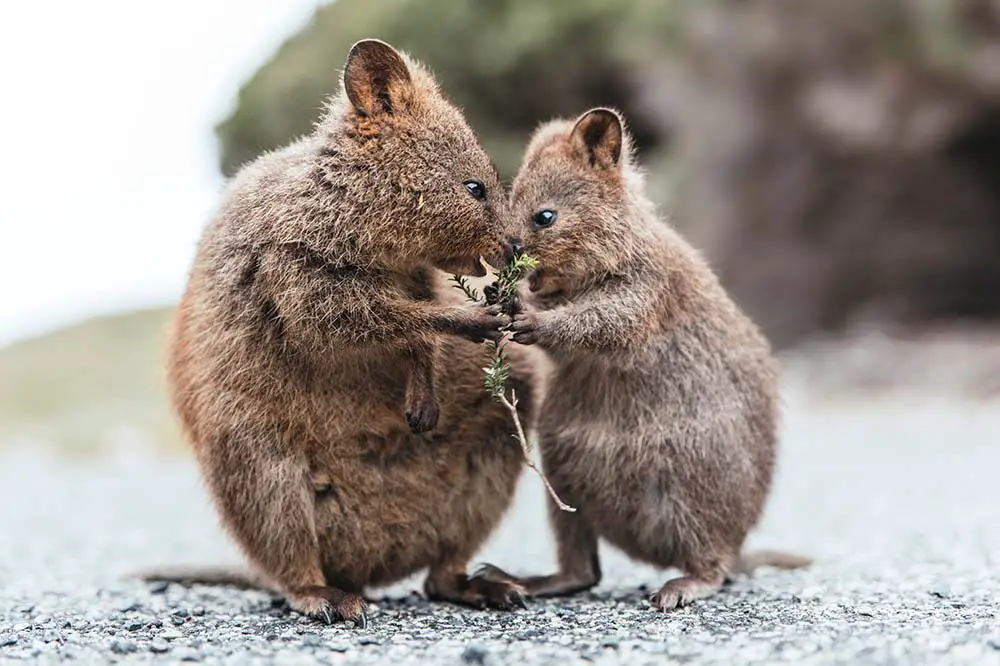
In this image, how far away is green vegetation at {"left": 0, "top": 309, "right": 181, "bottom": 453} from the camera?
21.7 m

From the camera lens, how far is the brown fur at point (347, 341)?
6043 mm

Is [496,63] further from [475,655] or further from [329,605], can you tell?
[475,655]

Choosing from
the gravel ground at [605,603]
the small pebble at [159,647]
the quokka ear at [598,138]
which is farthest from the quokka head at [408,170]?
the small pebble at [159,647]

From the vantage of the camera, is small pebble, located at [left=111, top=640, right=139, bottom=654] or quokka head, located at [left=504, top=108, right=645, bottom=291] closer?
small pebble, located at [left=111, top=640, right=139, bottom=654]

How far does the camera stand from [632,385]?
21.8 ft

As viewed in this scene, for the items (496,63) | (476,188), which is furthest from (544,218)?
(496,63)

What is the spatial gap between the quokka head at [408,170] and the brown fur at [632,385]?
309 mm

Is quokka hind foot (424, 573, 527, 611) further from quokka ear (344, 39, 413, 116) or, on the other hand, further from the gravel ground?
quokka ear (344, 39, 413, 116)

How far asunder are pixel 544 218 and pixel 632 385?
1049 mm

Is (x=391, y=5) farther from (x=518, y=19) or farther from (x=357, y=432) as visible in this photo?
(x=357, y=432)

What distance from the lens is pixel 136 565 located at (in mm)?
8969

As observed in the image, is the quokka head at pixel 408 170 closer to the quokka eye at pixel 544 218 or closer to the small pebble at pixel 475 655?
the quokka eye at pixel 544 218

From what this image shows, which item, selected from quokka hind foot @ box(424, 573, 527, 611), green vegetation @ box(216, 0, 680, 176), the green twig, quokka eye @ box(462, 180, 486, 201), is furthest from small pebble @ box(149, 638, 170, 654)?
green vegetation @ box(216, 0, 680, 176)

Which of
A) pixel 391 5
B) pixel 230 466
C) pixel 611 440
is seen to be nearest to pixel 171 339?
pixel 230 466
